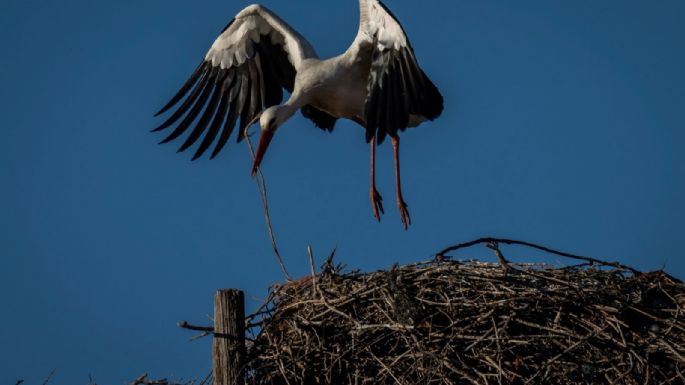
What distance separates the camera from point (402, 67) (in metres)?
7.16

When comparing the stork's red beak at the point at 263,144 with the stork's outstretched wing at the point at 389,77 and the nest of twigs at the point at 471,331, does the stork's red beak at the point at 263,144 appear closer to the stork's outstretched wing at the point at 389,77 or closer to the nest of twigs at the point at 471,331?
the stork's outstretched wing at the point at 389,77

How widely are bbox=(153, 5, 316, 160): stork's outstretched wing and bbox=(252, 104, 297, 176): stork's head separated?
59 cm

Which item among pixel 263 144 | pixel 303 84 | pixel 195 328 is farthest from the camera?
pixel 303 84

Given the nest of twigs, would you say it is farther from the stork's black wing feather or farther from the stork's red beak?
the stork's black wing feather

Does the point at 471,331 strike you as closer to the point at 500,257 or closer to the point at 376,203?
the point at 500,257

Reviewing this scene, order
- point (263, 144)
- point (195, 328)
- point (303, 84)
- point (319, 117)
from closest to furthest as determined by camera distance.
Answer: point (195, 328), point (263, 144), point (303, 84), point (319, 117)

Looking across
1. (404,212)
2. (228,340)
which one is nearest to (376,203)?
(404,212)

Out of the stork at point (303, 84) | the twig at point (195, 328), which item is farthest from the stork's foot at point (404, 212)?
the twig at point (195, 328)

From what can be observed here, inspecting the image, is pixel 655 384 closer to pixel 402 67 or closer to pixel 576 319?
pixel 576 319

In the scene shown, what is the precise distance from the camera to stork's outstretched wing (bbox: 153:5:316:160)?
837 centimetres

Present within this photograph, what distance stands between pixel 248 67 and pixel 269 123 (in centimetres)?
113

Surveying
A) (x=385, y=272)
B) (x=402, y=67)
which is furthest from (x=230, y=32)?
(x=385, y=272)

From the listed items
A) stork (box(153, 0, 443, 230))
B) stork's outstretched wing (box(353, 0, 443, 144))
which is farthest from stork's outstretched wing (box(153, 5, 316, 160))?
stork's outstretched wing (box(353, 0, 443, 144))

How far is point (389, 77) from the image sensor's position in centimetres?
720
